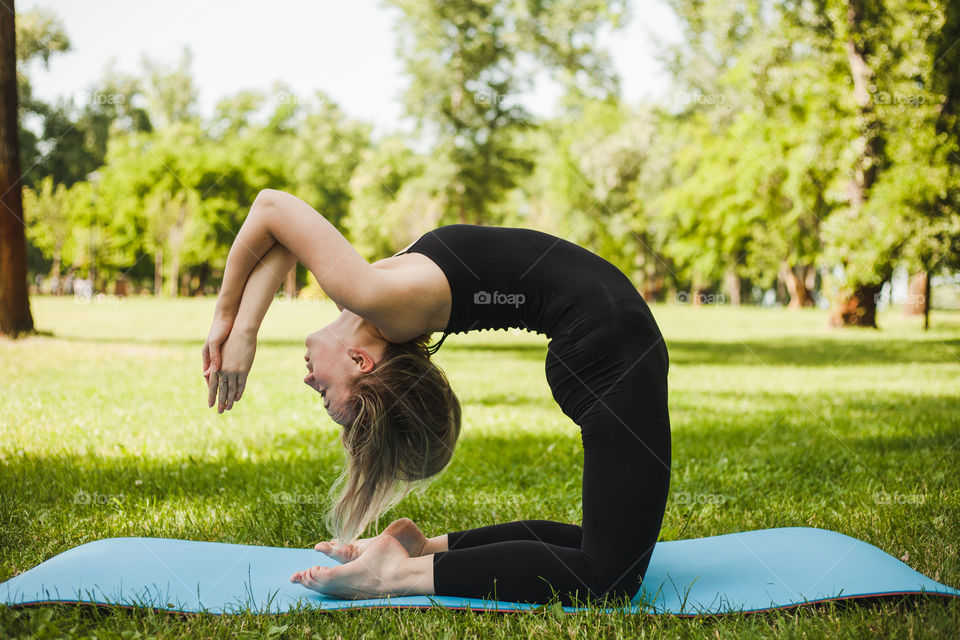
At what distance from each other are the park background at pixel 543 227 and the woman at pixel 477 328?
189mm

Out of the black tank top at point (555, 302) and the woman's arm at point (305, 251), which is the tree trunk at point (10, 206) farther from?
the black tank top at point (555, 302)

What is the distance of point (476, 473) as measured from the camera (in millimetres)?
4871

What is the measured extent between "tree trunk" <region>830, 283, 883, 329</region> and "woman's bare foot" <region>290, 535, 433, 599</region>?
17.7 m

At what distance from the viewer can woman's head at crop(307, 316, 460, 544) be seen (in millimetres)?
2695

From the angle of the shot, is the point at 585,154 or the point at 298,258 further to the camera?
the point at 585,154

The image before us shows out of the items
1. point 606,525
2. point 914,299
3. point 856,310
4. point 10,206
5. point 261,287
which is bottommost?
point 606,525

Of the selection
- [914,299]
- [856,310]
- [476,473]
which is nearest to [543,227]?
[914,299]

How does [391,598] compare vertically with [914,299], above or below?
below

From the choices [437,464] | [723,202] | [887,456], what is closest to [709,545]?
[437,464]

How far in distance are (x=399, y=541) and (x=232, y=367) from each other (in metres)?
0.91

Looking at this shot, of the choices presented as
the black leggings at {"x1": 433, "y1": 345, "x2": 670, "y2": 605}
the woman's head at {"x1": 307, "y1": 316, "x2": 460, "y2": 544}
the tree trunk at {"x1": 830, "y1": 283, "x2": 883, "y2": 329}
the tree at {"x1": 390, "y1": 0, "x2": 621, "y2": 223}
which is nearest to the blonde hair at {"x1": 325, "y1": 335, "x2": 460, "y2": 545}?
the woman's head at {"x1": 307, "y1": 316, "x2": 460, "y2": 544}

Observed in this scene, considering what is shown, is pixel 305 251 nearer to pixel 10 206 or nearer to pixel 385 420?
pixel 385 420

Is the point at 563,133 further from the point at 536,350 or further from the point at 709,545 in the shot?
the point at 709,545

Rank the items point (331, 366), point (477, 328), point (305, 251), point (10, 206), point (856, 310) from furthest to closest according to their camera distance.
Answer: point (856, 310) → point (10, 206) → point (331, 366) → point (477, 328) → point (305, 251)
